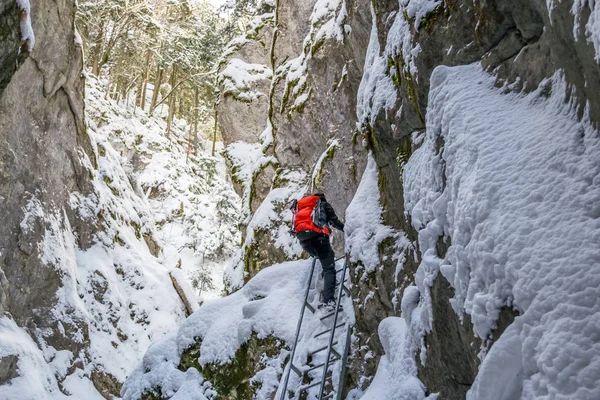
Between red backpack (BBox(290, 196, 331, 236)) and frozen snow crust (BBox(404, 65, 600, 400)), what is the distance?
11.6 feet

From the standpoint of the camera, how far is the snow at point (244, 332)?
769 cm

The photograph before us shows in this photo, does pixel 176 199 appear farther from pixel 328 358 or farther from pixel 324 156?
pixel 328 358

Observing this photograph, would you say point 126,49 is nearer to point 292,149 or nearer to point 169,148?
point 169,148

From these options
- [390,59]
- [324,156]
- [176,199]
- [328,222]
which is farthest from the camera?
[176,199]

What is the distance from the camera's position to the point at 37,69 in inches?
527

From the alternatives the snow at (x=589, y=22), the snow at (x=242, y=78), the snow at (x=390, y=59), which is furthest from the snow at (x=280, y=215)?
the snow at (x=589, y=22)

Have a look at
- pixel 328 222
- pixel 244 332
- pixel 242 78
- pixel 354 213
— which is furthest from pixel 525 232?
pixel 242 78

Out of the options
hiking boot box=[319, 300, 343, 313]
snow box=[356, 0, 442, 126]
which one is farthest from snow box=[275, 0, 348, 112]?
hiking boot box=[319, 300, 343, 313]

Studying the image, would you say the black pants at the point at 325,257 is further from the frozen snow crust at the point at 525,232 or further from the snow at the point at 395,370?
the frozen snow crust at the point at 525,232

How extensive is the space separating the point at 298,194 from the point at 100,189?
620 centimetres

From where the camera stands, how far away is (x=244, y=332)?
834 cm

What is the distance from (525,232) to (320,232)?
487 centimetres

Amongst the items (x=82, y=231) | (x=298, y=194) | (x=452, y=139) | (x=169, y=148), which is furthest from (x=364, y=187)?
(x=169, y=148)

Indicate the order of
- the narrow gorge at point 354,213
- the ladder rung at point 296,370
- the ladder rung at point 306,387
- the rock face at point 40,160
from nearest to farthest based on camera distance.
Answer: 1. the narrow gorge at point 354,213
2. the ladder rung at point 306,387
3. the ladder rung at point 296,370
4. the rock face at point 40,160
